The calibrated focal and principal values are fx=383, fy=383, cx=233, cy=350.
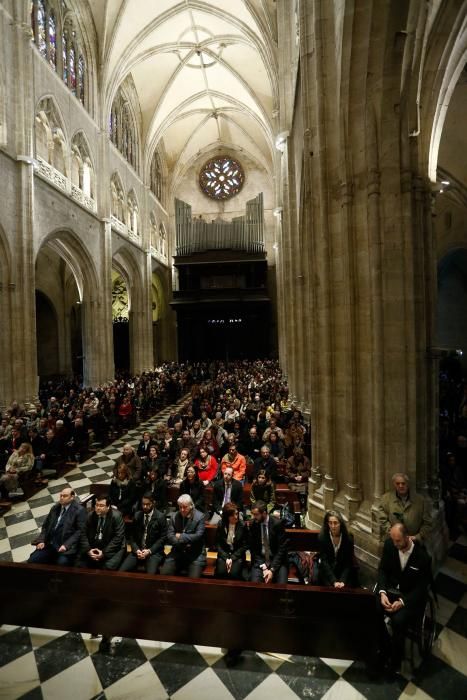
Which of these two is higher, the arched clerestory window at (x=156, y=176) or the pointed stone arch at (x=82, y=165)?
the arched clerestory window at (x=156, y=176)

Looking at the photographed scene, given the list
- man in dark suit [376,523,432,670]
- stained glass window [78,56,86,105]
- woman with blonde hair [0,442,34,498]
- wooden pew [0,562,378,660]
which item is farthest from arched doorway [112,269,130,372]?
man in dark suit [376,523,432,670]

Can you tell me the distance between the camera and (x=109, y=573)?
11.3ft

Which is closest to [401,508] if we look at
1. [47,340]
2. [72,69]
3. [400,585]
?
[400,585]

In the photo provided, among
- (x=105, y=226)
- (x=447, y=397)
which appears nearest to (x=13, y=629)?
(x=447, y=397)

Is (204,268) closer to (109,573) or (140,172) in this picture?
(140,172)

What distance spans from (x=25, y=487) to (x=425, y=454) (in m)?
6.88

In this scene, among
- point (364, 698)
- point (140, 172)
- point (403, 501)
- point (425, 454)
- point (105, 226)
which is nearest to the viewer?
point (364, 698)

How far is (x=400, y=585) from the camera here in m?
3.33

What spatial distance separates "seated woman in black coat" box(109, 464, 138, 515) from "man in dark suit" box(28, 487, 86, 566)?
118cm

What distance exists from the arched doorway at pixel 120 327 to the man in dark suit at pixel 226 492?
2366 centimetres

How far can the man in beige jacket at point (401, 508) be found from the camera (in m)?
4.08

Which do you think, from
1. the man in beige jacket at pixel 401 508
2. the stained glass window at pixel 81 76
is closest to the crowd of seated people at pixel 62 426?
the man in beige jacket at pixel 401 508

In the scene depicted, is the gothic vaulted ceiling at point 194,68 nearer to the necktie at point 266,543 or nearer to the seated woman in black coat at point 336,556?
the necktie at point 266,543

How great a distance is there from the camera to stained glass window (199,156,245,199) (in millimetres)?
31938
